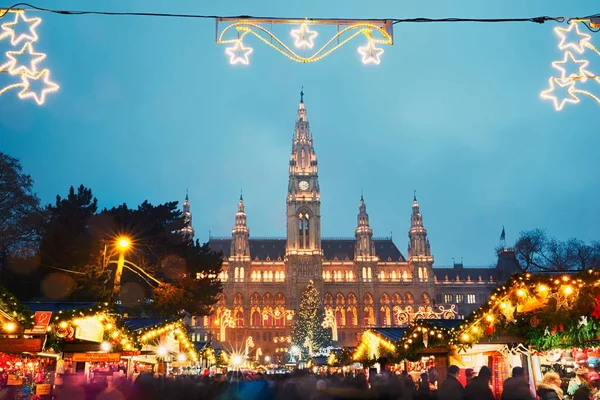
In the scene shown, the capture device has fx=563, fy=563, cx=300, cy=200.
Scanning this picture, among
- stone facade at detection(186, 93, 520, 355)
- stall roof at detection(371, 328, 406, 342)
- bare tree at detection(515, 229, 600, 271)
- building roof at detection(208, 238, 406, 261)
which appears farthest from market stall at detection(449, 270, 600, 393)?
building roof at detection(208, 238, 406, 261)

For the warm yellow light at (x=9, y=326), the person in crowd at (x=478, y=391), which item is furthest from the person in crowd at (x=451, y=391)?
the warm yellow light at (x=9, y=326)

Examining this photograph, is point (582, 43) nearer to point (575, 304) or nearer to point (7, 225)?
point (575, 304)

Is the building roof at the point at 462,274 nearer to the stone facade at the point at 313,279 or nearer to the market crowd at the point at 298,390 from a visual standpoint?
the stone facade at the point at 313,279

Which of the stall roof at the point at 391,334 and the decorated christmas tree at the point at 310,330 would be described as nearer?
the stall roof at the point at 391,334

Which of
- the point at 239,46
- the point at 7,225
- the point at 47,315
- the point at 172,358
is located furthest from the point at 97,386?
the point at 7,225

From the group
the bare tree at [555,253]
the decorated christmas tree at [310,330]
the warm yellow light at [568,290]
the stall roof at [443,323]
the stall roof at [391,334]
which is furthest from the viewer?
the decorated christmas tree at [310,330]

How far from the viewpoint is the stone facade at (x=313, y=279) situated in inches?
3733

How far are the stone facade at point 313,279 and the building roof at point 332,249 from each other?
388mm

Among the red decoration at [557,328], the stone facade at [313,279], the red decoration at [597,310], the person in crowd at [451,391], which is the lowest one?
the person in crowd at [451,391]

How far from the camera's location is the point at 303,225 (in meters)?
98.8

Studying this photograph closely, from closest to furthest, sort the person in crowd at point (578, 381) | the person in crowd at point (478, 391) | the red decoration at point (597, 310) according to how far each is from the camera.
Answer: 1. the person in crowd at point (478, 391)
2. the red decoration at point (597, 310)
3. the person in crowd at point (578, 381)

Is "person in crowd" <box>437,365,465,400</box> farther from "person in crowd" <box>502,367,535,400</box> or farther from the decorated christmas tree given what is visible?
the decorated christmas tree

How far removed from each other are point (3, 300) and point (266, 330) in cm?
8673

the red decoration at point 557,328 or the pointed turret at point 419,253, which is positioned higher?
the pointed turret at point 419,253
